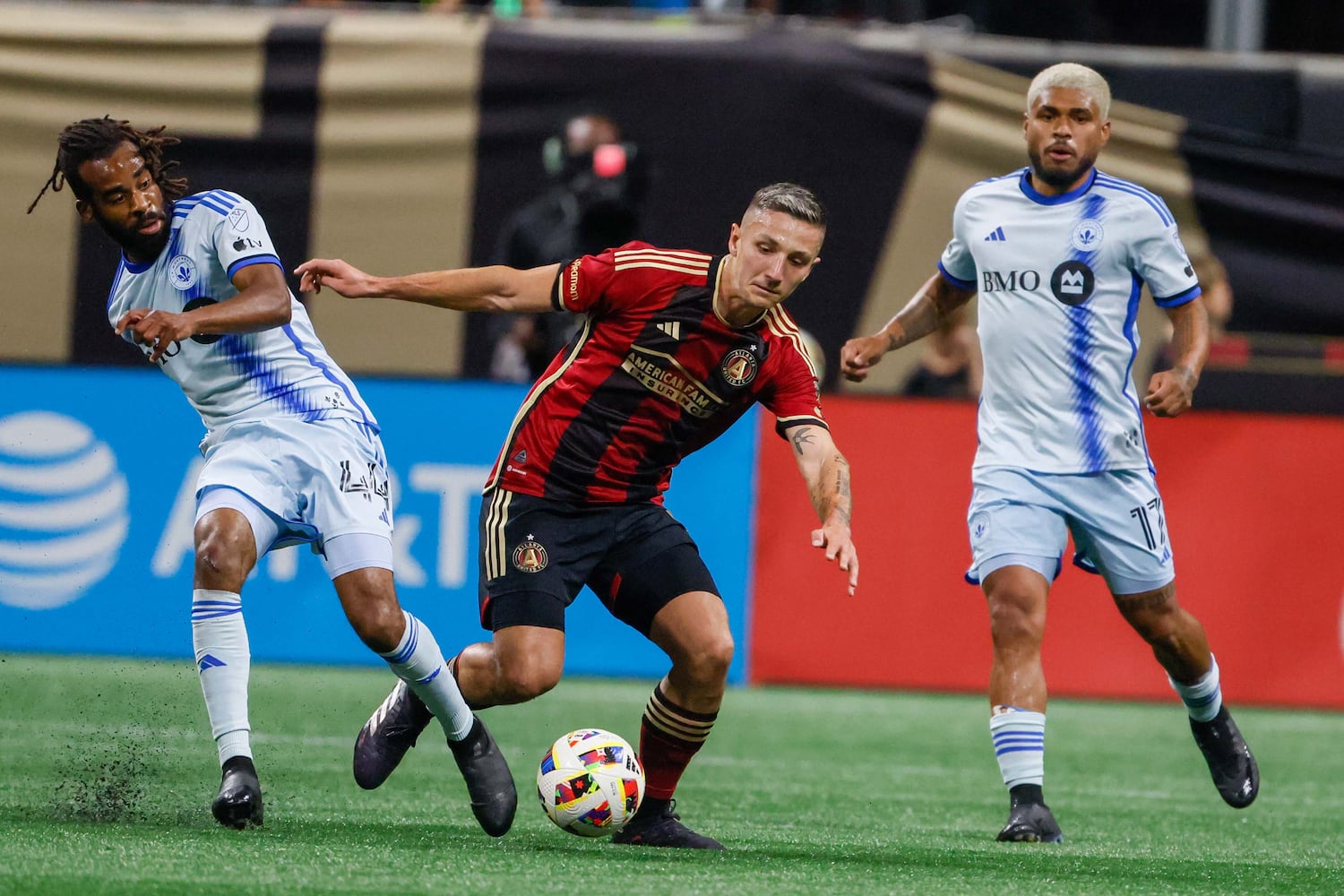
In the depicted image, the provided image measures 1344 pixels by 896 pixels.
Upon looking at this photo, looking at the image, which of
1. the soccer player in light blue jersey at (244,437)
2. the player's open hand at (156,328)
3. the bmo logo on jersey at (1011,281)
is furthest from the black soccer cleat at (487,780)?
the bmo logo on jersey at (1011,281)

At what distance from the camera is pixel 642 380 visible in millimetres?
5711

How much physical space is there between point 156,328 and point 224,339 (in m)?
0.60

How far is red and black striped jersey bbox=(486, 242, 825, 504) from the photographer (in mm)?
5648

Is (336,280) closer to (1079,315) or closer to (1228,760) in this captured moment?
(1079,315)

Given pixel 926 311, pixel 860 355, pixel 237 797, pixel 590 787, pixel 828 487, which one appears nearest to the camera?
pixel 237 797

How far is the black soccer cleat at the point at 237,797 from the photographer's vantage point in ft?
16.6

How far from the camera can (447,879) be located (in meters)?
4.45

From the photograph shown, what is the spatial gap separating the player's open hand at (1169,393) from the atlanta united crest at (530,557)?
1927 millimetres

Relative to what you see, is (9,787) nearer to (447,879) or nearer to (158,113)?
(447,879)

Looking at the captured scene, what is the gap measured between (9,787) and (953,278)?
355cm

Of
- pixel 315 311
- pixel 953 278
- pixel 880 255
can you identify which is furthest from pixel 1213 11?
pixel 953 278

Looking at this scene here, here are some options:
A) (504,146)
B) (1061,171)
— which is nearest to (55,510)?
(504,146)

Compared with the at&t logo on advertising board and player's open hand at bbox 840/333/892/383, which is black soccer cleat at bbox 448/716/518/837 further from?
the at&t logo on advertising board

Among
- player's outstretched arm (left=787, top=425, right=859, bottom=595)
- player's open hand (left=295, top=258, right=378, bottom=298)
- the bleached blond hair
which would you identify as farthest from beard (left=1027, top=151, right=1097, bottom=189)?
player's open hand (left=295, top=258, right=378, bottom=298)
